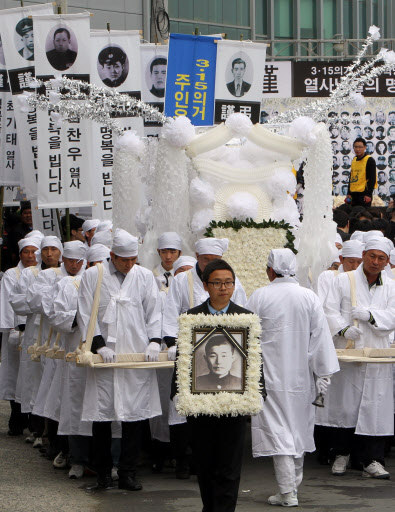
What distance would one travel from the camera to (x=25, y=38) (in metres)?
13.3

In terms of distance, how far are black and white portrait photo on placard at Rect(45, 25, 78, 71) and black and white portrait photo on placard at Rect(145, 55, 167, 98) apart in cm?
212

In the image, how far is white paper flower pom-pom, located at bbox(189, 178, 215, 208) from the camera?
9.87 meters

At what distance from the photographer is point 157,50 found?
14891 mm

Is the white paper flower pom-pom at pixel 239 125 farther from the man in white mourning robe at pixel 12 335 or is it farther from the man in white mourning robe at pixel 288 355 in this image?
the man in white mourning robe at pixel 288 355

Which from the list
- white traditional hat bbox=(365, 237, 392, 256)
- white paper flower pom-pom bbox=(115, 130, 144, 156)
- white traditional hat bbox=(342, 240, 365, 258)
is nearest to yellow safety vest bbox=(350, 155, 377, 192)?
white paper flower pom-pom bbox=(115, 130, 144, 156)

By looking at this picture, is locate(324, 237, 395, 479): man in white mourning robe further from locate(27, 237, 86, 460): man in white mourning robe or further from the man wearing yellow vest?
the man wearing yellow vest

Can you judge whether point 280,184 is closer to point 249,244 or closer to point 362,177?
point 249,244

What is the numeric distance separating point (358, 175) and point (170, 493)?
8.29 meters

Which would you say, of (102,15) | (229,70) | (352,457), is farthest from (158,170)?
(102,15)

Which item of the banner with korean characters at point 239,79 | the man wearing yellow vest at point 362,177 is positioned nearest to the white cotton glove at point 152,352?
the banner with korean characters at point 239,79

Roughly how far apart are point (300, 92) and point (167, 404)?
929 centimetres

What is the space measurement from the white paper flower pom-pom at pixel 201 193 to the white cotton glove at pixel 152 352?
2.24 m

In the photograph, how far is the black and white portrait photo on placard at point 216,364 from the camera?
5.92 m

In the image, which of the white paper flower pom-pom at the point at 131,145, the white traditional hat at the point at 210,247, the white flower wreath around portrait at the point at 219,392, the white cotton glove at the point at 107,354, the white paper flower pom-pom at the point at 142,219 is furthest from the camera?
the white paper flower pom-pom at the point at 131,145
